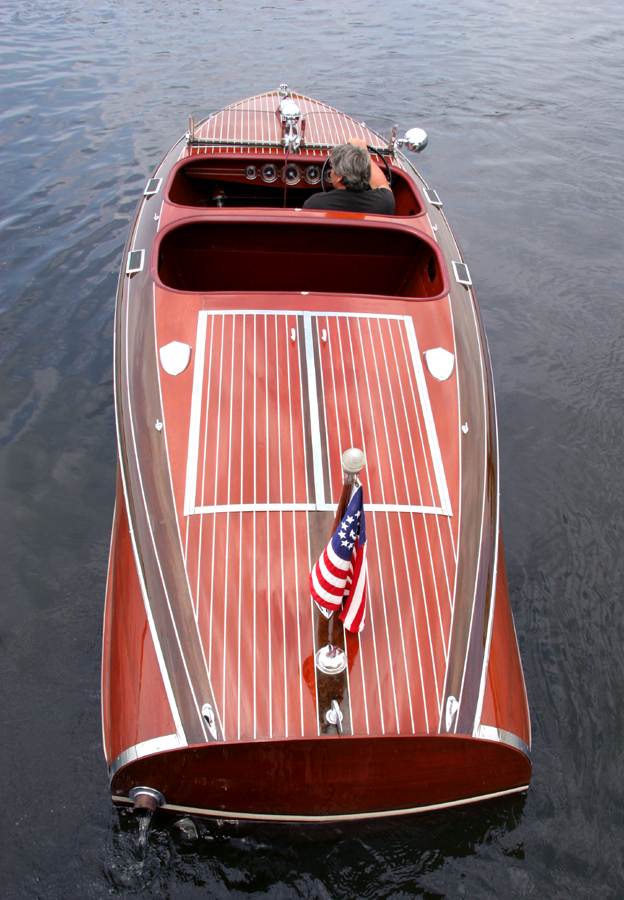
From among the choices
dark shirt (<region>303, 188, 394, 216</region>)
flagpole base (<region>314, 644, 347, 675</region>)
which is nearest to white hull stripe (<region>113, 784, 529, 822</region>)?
flagpole base (<region>314, 644, 347, 675</region>)

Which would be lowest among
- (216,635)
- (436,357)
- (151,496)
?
(216,635)

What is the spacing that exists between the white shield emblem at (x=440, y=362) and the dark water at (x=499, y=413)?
1386 millimetres

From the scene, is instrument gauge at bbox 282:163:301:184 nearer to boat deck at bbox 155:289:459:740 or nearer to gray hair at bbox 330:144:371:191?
gray hair at bbox 330:144:371:191

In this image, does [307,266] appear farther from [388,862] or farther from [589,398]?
[388,862]

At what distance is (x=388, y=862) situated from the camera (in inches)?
95.5

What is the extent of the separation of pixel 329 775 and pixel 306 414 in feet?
5.15

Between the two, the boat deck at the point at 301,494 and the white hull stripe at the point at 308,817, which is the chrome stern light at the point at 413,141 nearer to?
the boat deck at the point at 301,494

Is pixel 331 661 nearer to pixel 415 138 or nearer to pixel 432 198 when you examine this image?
pixel 432 198

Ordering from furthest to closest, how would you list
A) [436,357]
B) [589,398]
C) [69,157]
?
[69,157]
[589,398]
[436,357]

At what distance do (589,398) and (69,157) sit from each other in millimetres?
7418

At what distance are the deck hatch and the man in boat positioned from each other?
1088 millimetres

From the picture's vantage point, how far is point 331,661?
6.95 ft

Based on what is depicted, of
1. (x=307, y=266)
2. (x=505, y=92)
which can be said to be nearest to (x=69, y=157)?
(x=307, y=266)

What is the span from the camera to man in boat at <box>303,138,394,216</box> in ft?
12.1
